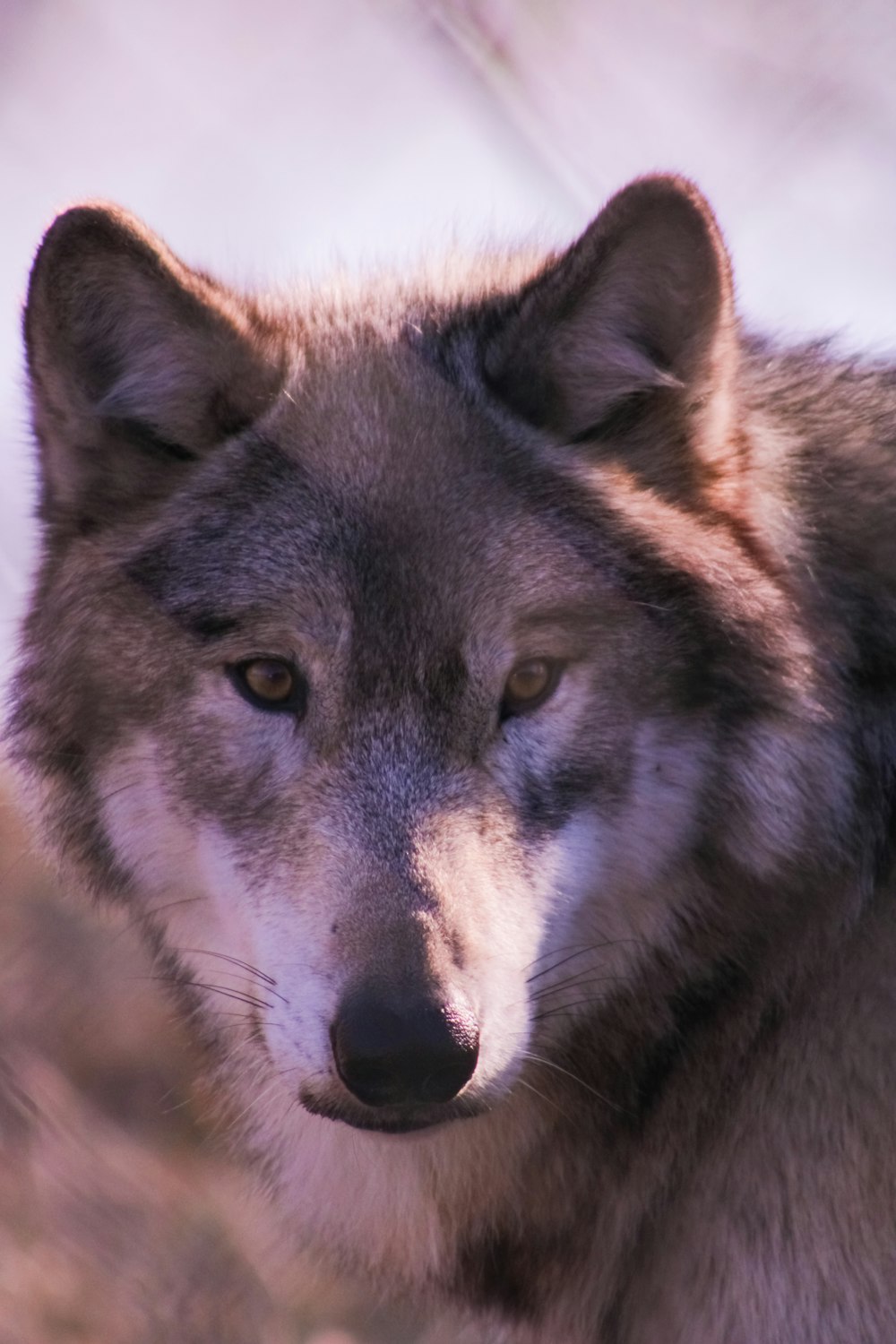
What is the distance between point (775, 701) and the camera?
2119 mm

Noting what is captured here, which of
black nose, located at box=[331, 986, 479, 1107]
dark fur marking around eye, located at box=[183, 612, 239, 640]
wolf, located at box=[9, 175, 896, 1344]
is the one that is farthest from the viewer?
dark fur marking around eye, located at box=[183, 612, 239, 640]

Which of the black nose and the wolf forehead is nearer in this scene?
the black nose

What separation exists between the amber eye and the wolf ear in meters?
0.70

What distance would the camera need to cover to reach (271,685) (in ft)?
6.59

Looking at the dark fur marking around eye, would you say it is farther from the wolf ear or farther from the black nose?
the black nose

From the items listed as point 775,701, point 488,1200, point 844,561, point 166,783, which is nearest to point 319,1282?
point 488,1200

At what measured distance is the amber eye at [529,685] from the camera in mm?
1995

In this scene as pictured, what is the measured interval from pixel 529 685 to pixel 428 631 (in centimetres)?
19

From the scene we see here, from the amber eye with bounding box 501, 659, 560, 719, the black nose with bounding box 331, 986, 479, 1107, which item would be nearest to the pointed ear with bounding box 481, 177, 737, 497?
the amber eye with bounding box 501, 659, 560, 719

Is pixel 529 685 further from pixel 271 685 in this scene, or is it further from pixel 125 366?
pixel 125 366

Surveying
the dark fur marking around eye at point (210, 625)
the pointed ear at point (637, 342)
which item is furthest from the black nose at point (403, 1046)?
the pointed ear at point (637, 342)

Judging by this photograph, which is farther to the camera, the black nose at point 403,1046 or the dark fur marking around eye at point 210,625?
the dark fur marking around eye at point 210,625

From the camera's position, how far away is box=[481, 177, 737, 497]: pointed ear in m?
1.98

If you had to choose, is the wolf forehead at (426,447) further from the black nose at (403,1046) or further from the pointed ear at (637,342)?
the black nose at (403,1046)
